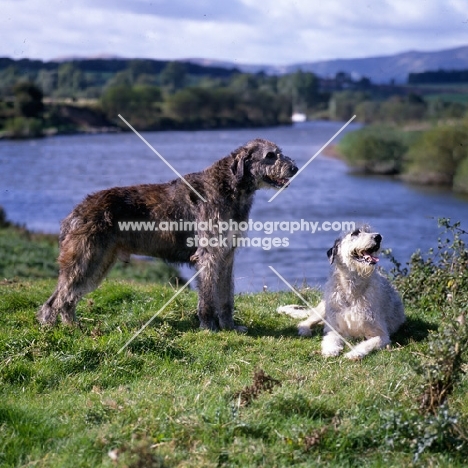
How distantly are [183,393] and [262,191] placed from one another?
50196 millimetres

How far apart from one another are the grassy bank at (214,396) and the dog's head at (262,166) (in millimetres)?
1914

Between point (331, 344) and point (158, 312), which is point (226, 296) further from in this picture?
point (331, 344)

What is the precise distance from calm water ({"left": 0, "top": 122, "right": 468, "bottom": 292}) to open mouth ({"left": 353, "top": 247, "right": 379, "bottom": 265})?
21.9 m

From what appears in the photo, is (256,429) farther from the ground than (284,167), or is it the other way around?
(284,167)

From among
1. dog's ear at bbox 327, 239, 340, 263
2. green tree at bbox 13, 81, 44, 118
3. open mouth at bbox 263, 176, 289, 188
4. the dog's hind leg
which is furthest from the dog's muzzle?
green tree at bbox 13, 81, 44, 118

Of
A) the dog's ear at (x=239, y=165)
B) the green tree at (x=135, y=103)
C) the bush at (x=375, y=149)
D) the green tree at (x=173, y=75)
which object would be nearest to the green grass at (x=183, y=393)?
the dog's ear at (x=239, y=165)

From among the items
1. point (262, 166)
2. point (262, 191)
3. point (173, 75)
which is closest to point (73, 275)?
point (262, 166)

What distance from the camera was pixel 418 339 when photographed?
29.5ft

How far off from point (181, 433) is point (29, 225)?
1432 inches

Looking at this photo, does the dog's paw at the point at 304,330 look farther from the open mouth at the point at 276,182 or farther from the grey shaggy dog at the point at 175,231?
the open mouth at the point at 276,182

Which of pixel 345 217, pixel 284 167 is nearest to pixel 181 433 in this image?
pixel 284 167

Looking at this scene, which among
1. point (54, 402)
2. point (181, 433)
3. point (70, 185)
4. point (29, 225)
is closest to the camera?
point (181, 433)

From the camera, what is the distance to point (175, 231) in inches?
366

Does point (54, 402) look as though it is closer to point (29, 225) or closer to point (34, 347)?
point (34, 347)
